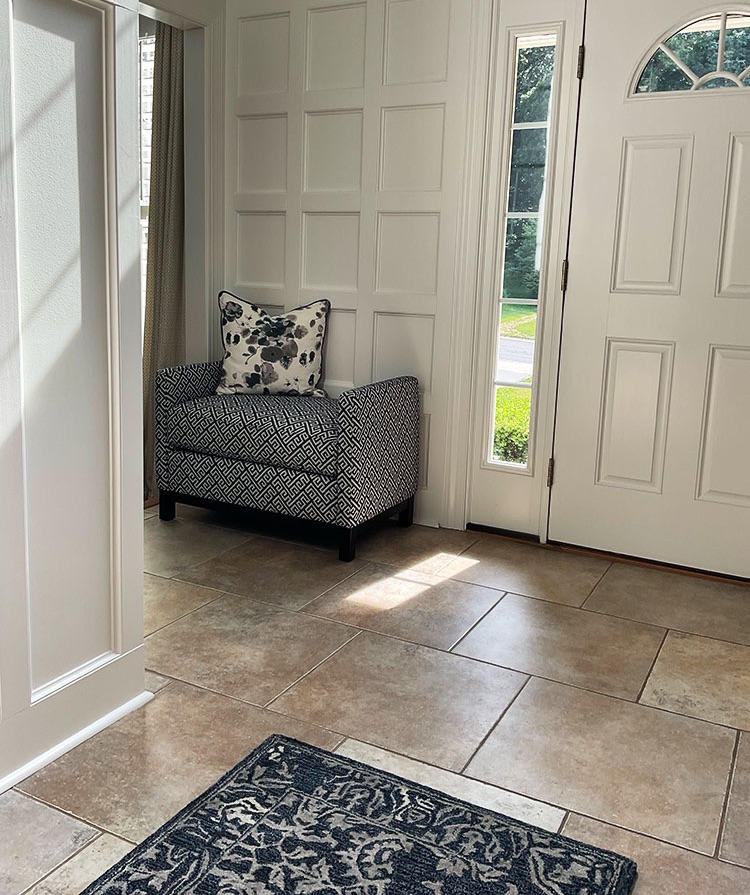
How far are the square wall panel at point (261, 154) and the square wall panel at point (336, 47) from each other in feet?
0.84

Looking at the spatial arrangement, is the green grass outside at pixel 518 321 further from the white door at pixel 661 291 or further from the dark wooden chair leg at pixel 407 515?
the dark wooden chair leg at pixel 407 515

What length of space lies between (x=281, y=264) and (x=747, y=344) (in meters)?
2.02

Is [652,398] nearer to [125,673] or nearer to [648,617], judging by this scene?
[648,617]

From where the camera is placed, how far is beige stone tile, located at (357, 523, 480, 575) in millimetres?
3424

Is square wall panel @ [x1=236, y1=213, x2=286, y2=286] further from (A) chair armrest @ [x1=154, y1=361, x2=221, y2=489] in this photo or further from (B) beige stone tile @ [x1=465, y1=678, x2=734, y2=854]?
(B) beige stone tile @ [x1=465, y1=678, x2=734, y2=854]

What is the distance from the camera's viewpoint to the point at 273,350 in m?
3.83

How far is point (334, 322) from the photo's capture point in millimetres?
3959

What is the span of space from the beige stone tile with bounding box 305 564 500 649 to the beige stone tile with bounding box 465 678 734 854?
458 millimetres

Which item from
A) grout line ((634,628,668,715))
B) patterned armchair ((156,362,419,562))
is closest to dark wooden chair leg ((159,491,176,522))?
patterned armchair ((156,362,419,562))

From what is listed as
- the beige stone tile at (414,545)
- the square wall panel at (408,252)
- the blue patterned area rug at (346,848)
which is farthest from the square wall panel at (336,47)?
the blue patterned area rug at (346,848)

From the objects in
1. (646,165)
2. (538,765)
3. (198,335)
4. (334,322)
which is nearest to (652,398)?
(646,165)

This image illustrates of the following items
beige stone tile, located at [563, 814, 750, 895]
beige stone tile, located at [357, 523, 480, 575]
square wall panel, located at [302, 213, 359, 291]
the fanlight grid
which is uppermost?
the fanlight grid

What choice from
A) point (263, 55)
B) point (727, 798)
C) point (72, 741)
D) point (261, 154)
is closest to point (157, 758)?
point (72, 741)

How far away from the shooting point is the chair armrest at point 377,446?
3275mm
